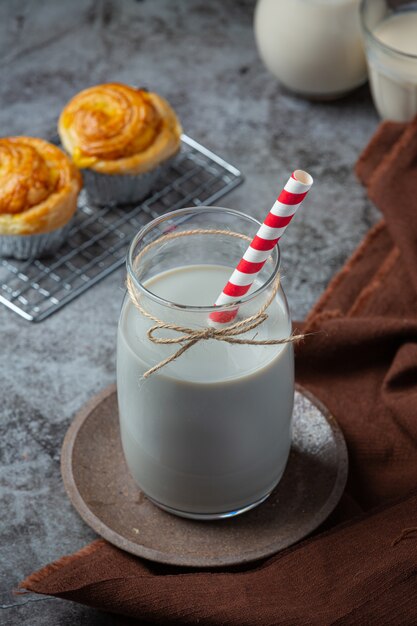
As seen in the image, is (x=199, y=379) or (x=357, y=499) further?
(x=357, y=499)

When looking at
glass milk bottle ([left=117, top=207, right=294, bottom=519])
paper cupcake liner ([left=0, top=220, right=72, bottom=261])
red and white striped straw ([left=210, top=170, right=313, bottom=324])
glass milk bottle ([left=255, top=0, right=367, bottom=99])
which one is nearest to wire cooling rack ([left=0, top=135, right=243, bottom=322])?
paper cupcake liner ([left=0, top=220, right=72, bottom=261])

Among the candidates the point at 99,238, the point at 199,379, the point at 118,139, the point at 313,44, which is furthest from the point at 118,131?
the point at 199,379

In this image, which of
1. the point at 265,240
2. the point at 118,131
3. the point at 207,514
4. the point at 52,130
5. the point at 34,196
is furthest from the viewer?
the point at 52,130

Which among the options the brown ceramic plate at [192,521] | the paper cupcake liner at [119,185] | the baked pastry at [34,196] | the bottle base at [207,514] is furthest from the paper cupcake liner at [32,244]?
the bottle base at [207,514]

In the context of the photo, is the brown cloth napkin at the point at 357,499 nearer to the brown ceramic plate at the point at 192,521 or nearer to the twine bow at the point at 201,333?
the brown ceramic plate at the point at 192,521

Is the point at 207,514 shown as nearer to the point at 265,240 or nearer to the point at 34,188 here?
the point at 265,240
